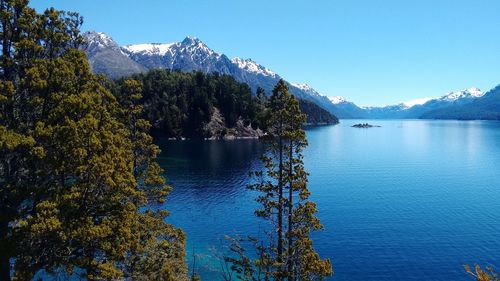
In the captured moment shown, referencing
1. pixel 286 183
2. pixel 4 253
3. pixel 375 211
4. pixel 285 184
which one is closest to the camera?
pixel 4 253

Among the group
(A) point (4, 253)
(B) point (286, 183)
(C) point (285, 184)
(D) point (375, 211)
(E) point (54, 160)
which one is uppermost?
(E) point (54, 160)

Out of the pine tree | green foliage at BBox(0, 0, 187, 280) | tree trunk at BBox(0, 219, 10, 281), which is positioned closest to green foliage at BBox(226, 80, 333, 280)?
the pine tree

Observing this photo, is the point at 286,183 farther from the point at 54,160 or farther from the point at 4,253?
the point at 4,253

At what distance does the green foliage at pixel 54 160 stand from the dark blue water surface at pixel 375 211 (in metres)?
7.66

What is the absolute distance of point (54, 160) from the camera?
23.4 m

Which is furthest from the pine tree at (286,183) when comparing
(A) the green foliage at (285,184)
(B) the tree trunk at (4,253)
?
(B) the tree trunk at (4,253)

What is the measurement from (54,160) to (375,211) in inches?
2941

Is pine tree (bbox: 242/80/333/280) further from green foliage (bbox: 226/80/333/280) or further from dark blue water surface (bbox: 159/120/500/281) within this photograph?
dark blue water surface (bbox: 159/120/500/281)

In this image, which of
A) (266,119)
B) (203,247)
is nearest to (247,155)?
(203,247)

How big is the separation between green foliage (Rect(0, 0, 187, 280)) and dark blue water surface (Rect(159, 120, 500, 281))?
766 centimetres

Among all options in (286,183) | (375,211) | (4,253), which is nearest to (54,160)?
(4,253)

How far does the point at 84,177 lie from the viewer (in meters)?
24.4

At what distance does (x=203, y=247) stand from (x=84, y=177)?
1697 inches

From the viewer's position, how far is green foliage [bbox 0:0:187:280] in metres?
23.1
